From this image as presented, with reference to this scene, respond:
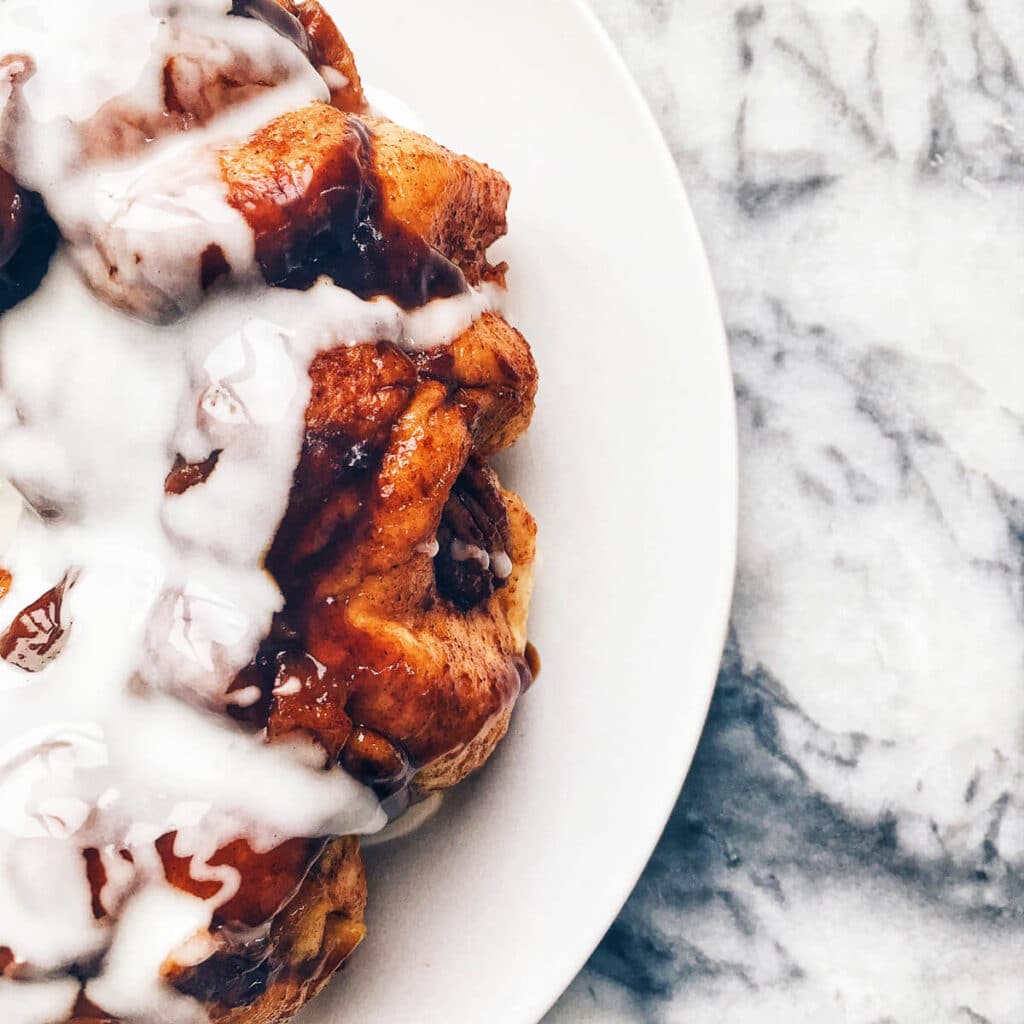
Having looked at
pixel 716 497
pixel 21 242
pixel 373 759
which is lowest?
pixel 373 759

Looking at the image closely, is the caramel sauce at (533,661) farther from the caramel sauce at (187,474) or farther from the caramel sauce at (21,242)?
the caramel sauce at (21,242)

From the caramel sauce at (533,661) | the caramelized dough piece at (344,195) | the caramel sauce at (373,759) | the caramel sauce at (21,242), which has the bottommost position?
the caramel sauce at (533,661)

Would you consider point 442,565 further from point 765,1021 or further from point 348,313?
point 765,1021

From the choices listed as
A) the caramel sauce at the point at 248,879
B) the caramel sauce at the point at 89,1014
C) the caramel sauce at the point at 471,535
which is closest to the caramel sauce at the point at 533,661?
the caramel sauce at the point at 471,535

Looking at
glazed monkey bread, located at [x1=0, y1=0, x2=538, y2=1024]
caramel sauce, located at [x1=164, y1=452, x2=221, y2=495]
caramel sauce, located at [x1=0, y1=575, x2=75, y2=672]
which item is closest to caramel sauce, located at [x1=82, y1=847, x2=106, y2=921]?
→ glazed monkey bread, located at [x1=0, y1=0, x2=538, y2=1024]

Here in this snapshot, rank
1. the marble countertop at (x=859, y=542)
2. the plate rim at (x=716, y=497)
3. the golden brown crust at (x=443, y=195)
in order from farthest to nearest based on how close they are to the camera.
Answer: the marble countertop at (x=859, y=542)
the plate rim at (x=716, y=497)
the golden brown crust at (x=443, y=195)

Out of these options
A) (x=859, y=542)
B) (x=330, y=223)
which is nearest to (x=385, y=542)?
(x=330, y=223)

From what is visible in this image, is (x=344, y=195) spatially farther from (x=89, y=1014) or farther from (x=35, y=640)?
(x=89, y=1014)
